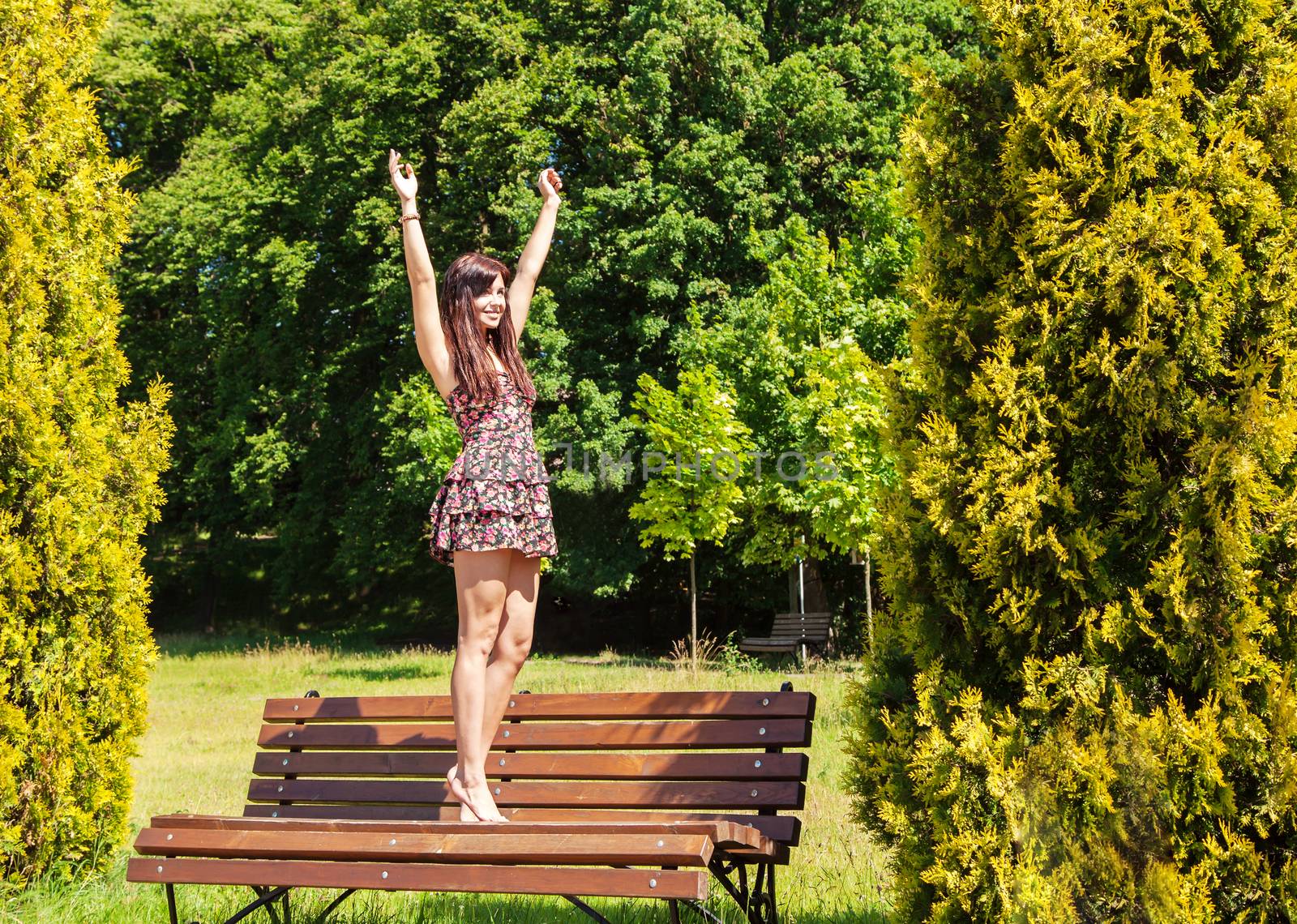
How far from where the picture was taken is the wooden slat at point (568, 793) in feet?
14.2

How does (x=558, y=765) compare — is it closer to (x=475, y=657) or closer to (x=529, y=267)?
(x=475, y=657)

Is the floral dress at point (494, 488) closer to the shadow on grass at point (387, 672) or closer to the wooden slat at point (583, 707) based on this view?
the wooden slat at point (583, 707)

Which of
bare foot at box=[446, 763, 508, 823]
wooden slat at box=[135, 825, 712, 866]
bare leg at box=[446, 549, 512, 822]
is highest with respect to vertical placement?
bare leg at box=[446, 549, 512, 822]

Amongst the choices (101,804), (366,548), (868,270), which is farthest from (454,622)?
(101,804)

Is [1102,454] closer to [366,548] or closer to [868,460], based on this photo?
[868,460]

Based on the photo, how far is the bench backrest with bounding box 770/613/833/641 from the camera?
21031 millimetres

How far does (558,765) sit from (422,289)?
6.41 ft

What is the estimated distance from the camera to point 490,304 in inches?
173

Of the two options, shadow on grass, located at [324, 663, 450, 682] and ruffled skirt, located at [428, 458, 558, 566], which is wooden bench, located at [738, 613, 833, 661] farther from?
ruffled skirt, located at [428, 458, 558, 566]

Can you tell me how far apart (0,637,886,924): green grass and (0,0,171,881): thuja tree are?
1.33 feet

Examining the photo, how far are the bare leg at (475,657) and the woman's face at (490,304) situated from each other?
85cm

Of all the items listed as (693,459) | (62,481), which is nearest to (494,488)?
(62,481)

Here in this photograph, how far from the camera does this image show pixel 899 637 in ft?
13.1

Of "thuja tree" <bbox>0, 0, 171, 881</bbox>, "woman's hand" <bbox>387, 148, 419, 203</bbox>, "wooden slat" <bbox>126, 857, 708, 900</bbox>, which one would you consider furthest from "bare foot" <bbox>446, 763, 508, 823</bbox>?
"thuja tree" <bbox>0, 0, 171, 881</bbox>
